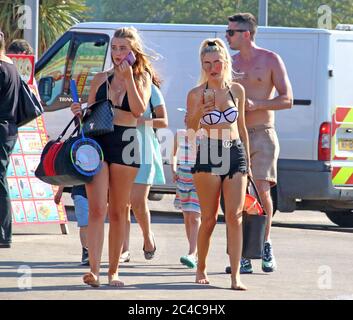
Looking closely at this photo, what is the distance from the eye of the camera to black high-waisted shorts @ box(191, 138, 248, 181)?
9.08 m

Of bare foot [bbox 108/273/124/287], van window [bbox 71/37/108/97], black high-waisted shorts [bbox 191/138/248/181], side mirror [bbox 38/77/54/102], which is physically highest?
black high-waisted shorts [bbox 191/138/248/181]

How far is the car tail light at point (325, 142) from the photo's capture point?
47.8 feet

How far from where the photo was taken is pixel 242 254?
31.1 feet

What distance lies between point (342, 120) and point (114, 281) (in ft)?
20.5

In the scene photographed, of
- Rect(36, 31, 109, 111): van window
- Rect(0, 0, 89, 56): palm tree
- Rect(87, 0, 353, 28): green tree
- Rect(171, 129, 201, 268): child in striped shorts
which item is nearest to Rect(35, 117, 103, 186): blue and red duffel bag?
Rect(171, 129, 201, 268): child in striped shorts

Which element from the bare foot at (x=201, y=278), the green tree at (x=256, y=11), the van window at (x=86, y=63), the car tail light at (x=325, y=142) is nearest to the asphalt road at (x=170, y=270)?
the bare foot at (x=201, y=278)

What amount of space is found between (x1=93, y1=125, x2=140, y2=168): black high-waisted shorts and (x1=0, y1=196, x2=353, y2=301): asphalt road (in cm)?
91

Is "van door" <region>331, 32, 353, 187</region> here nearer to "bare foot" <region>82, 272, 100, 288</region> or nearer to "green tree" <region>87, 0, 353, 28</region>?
"bare foot" <region>82, 272, 100, 288</region>

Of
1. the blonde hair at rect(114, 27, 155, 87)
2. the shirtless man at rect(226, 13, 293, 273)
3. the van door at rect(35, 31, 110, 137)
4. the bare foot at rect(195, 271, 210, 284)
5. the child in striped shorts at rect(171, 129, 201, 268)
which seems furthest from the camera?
the van door at rect(35, 31, 110, 137)

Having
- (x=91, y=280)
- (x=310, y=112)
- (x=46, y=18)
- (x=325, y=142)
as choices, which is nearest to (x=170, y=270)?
(x=91, y=280)

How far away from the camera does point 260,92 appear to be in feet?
33.7

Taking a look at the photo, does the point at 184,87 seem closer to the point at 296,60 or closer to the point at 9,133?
the point at 296,60

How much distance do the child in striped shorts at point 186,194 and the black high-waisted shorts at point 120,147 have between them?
1484 millimetres

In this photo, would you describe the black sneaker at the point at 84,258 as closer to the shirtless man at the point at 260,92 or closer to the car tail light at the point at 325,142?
the shirtless man at the point at 260,92
